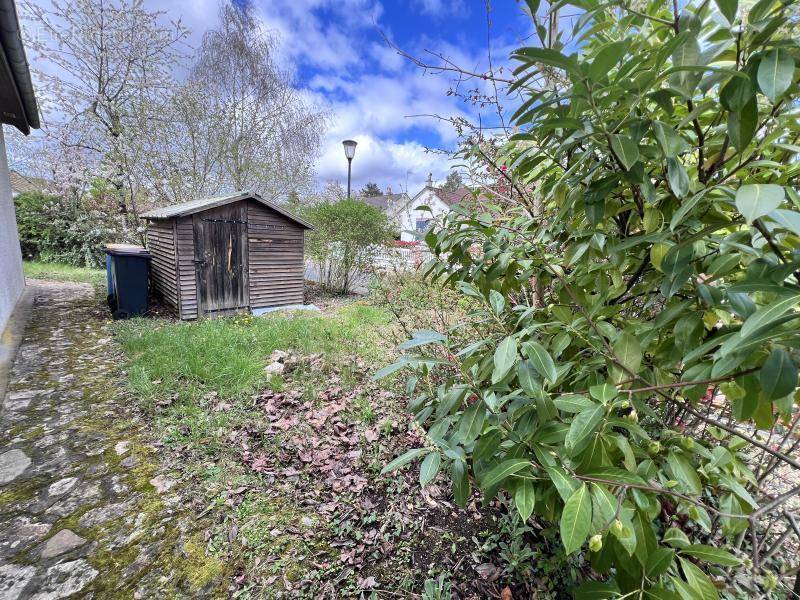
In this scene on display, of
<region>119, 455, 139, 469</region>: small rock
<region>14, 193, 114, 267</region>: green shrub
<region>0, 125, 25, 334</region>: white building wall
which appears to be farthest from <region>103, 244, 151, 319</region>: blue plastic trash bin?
<region>14, 193, 114, 267</region>: green shrub

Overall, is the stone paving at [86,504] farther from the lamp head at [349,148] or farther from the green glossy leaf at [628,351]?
the lamp head at [349,148]

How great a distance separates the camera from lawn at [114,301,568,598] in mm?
1632

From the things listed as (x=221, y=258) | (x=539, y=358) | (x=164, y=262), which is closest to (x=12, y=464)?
(x=539, y=358)

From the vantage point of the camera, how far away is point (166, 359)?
12.9ft

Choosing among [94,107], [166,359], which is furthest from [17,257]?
[166,359]

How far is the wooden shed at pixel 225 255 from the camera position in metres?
6.04

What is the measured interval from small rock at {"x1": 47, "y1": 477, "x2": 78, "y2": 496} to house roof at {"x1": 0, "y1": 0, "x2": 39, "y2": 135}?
3664mm

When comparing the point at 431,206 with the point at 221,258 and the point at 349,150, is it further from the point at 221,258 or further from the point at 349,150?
the point at 349,150

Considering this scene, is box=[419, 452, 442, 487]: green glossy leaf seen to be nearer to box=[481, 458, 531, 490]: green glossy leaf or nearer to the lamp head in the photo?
box=[481, 458, 531, 490]: green glossy leaf

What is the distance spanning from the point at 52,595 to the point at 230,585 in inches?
31.6

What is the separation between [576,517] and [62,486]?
311 centimetres

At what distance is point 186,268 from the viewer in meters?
6.06

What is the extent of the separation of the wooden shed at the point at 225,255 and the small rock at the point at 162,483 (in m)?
4.52

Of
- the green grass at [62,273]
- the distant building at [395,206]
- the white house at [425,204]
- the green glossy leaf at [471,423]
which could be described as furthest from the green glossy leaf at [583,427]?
the green grass at [62,273]
